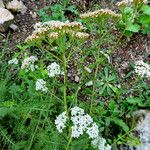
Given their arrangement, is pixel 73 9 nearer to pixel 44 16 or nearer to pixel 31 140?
pixel 44 16

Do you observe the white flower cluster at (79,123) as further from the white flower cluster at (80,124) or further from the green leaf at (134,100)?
the green leaf at (134,100)

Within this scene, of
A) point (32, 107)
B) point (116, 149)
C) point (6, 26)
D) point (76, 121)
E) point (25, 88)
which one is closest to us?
point (76, 121)

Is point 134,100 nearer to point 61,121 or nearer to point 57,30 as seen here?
point 61,121

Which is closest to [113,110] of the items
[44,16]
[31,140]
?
[31,140]

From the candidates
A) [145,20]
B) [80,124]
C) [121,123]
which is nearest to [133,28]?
[145,20]

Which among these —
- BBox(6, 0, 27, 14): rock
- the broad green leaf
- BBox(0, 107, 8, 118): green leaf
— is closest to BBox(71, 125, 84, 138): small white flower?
BBox(0, 107, 8, 118): green leaf

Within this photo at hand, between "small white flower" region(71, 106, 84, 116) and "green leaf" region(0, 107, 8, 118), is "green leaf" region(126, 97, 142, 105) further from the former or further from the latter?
"green leaf" region(0, 107, 8, 118)
